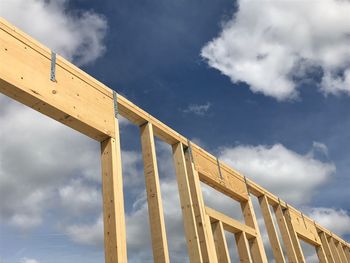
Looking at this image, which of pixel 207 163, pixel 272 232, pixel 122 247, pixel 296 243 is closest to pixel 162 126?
pixel 207 163

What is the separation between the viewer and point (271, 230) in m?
7.66

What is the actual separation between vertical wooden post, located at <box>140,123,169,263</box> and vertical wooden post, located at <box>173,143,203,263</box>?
771mm

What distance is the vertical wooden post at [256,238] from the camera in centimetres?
657

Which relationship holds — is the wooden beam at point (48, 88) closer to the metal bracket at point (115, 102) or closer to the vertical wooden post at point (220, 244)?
the metal bracket at point (115, 102)

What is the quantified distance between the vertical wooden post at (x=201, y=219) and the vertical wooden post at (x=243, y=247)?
111 cm

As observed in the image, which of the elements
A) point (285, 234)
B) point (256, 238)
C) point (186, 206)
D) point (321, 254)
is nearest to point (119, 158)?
point (186, 206)

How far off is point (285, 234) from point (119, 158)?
5578mm

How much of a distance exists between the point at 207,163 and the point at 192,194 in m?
1.01

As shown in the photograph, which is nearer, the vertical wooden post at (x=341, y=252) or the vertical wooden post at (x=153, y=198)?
the vertical wooden post at (x=153, y=198)

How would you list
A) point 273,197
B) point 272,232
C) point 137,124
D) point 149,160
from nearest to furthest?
point 149,160
point 137,124
point 272,232
point 273,197

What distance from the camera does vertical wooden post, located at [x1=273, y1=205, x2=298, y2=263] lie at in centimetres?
808

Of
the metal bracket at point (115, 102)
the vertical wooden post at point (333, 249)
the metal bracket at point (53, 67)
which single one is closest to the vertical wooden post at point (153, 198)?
the metal bracket at point (115, 102)

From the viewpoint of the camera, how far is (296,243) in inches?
339

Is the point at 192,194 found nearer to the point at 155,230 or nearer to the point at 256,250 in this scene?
the point at 155,230
